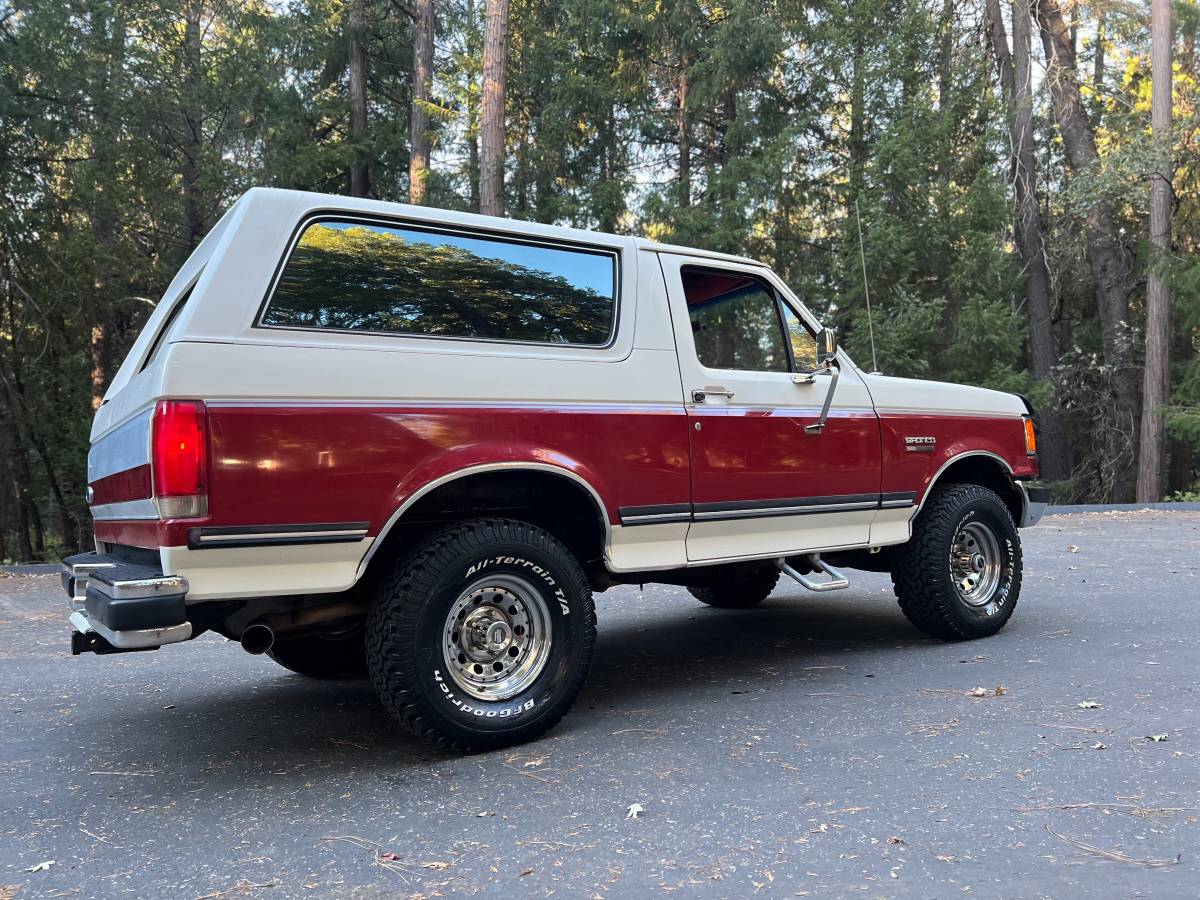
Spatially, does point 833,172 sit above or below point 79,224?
above

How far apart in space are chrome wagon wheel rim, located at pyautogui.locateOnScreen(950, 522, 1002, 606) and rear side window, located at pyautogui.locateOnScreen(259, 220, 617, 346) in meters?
2.73

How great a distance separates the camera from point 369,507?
350cm

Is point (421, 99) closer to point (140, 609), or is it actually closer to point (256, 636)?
point (256, 636)

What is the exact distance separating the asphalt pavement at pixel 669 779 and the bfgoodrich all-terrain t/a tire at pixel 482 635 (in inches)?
7.0

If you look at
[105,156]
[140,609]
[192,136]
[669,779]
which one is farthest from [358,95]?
[669,779]

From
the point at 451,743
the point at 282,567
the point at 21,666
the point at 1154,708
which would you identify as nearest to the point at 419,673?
the point at 451,743

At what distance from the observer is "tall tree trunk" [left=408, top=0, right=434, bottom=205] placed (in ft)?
55.6

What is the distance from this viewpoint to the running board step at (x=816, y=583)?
4.78m

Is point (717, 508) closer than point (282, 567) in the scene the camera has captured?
No

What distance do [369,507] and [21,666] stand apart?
3.78m

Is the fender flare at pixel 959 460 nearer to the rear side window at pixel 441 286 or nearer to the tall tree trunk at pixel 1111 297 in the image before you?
the rear side window at pixel 441 286

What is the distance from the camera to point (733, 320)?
5391 millimetres

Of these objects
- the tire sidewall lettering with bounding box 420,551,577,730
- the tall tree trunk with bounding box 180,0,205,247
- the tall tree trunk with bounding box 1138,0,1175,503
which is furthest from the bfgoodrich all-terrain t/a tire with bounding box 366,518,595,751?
the tall tree trunk with bounding box 1138,0,1175,503

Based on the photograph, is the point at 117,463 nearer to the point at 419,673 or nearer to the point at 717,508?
the point at 419,673
